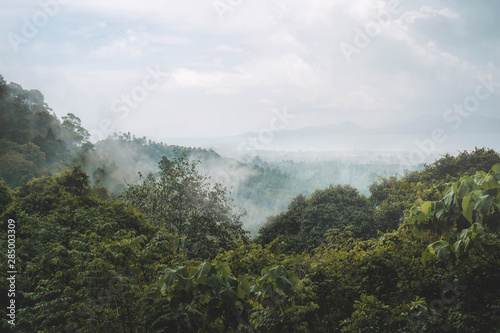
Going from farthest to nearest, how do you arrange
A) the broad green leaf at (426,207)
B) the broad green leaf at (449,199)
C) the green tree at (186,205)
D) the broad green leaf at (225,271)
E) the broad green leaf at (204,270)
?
the green tree at (186,205) < the broad green leaf at (426,207) < the broad green leaf at (449,199) < the broad green leaf at (225,271) < the broad green leaf at (204,270)

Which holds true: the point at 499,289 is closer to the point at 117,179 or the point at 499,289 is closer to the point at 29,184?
the point at 29,184

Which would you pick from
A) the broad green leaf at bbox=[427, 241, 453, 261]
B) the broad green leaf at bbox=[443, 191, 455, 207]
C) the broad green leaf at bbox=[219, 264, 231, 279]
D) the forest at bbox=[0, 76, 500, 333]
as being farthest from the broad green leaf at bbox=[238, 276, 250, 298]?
the broad green leaf at bbox=[443, 191, 455, 207]

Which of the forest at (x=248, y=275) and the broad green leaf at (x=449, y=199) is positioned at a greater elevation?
the broad green leaf at (x=449, y=199)

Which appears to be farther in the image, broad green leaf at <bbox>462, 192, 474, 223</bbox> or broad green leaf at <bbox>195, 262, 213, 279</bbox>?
broad green leaf at <bbox>462, 192, 474, 223</bbox>

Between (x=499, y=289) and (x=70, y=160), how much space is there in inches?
1687

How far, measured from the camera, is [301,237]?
17.7m

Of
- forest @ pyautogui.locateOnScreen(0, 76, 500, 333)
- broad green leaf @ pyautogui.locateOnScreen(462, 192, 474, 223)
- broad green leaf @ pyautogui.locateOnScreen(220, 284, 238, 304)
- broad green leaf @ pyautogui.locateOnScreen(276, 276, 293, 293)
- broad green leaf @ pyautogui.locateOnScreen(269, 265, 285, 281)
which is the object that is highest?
broad green leaf @ pyautogui.locateOnScreen(462, 192, 474, 223)

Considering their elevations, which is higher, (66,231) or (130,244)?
(130,244)

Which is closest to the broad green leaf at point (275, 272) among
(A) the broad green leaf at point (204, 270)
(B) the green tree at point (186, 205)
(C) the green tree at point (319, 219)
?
(A) the broad green leaf at point (204, 270)

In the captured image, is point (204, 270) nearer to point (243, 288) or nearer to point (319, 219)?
point (243, 288)

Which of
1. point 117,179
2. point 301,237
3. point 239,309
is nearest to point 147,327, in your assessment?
point 239,309

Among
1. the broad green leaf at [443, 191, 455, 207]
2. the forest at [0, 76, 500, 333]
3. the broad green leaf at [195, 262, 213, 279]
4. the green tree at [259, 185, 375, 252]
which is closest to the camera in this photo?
the broad green leaf at [195, 262, 213, 279]

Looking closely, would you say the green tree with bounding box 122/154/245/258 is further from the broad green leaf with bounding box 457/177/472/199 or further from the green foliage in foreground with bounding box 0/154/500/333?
the broad green leaf with bounding box 457/177/472/199

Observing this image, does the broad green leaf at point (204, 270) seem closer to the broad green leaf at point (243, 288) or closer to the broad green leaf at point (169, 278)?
the broad green leaf at point (169, 278)
